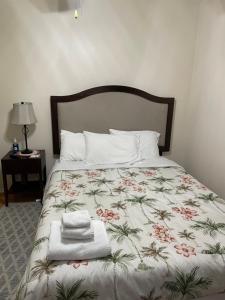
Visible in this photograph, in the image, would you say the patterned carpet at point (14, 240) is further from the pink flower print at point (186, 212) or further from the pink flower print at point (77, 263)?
the pink flower print at point (186, 212)

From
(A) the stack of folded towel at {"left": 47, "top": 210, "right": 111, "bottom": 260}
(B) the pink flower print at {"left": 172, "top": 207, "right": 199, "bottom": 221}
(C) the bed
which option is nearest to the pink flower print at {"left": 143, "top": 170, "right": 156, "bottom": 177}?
(C) the bed

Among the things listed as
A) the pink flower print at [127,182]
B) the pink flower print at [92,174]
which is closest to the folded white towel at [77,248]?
the pink flower print at [127,182]

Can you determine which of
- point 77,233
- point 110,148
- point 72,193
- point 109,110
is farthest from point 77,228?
point 109,110

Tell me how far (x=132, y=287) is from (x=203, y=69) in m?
2.57

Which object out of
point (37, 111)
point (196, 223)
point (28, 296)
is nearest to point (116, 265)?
point (28, 296)

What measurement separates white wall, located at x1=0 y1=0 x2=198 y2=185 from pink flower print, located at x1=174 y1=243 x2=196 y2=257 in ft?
7.16

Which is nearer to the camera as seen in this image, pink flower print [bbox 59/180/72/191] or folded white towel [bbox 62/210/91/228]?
folded white towel [bbox 62/210/91/228]

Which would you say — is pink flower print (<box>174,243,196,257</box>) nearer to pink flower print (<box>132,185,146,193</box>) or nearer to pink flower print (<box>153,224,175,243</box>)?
pink flower print (<box>153,224,175,243</box>)

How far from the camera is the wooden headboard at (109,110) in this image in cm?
297

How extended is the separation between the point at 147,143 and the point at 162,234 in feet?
5.16

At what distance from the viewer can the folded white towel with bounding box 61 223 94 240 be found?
4.38 feet

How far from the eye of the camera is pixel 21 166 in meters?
2.74

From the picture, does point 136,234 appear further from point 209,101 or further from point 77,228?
point 209,101

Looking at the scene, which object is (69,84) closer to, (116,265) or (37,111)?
(37,111)
